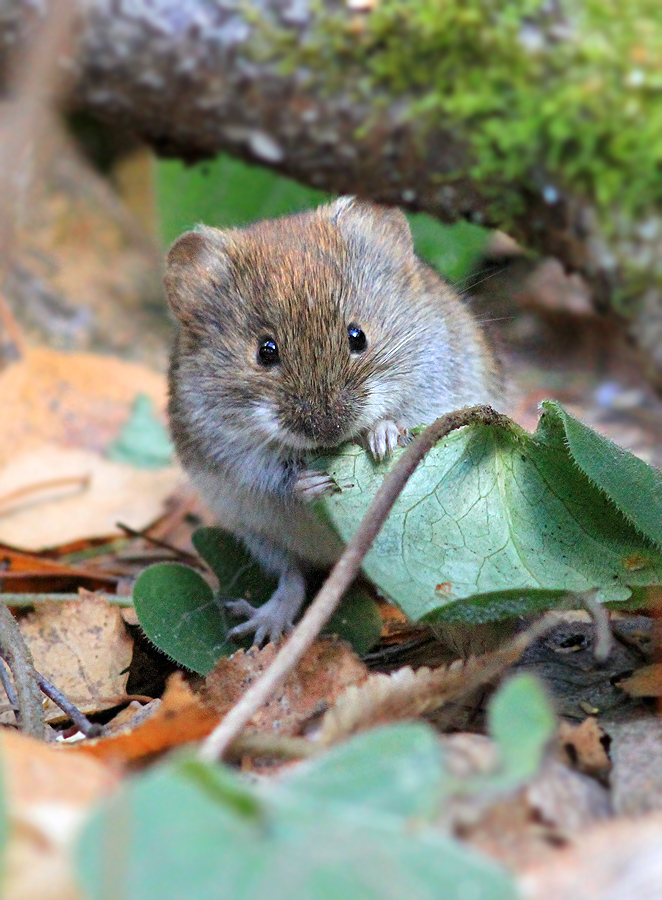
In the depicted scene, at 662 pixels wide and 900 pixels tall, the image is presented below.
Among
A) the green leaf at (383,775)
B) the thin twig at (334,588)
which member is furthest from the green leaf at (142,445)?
the green leaf at (383,775)

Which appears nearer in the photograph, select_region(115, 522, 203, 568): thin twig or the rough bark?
the rough bark

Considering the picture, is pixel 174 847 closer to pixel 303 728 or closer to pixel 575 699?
pixel 303 728

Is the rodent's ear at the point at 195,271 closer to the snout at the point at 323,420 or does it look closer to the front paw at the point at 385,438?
the snout at the point at 323,420

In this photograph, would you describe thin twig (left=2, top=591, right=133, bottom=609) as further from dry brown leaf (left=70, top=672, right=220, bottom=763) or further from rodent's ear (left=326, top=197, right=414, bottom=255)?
rodent's ear (left=326, top=197, right=414, bottom=255)

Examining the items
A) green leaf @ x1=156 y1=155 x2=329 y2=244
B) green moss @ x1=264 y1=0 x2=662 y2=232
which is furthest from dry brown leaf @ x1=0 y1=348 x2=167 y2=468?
green moss @ x1=264 y1=0 x2=662 y2=232

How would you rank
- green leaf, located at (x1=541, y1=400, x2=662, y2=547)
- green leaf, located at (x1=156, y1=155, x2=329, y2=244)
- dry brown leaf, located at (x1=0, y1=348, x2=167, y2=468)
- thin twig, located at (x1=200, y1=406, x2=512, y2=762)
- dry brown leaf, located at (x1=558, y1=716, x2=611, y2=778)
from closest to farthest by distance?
1. thin twig, located at (x1=200, y1=406, x2=512, y2=762)
2. dry brown leaf, located at (x1=558, y1=716, x2=611, y2=778)
3. green leaf, located at (x1=541, y1=400, x2=662, y2=547)
4. dry brown leaf, located at (x1=0, y1=348, x2=167, y2=468)
5. green leaf, located at (x1=156, y1=155, x2=329, y2=244)

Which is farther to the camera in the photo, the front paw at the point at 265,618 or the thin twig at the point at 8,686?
the front paw at the point at 265,618

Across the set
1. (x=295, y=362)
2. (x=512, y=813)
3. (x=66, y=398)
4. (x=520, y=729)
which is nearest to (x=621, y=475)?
(x=295, y=362)

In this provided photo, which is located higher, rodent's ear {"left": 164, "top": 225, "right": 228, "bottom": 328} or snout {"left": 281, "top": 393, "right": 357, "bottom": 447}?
rodent's ear {"left": 164, "top": 225, "right": 228, "bottom": 328}
